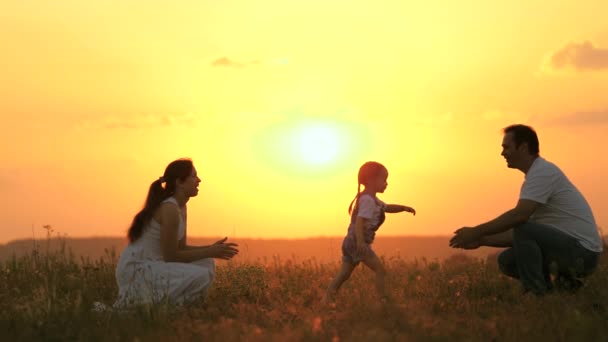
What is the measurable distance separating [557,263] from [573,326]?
239 cm

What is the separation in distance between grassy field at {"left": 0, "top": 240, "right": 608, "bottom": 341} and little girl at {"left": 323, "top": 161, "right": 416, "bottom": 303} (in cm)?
25

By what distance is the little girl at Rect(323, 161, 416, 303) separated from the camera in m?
9.64

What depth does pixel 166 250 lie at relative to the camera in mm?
9141

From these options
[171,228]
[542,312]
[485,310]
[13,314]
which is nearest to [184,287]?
→ [171,228]

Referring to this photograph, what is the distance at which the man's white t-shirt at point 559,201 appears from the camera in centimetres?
894

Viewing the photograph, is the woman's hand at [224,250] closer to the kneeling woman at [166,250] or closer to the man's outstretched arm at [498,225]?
the kneeling woman at [166,250]

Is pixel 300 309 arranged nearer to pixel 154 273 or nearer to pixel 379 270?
pixel 379 270

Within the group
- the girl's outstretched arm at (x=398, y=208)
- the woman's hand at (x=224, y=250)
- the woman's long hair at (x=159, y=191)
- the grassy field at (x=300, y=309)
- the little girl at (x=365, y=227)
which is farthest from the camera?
the girl's outstretched arm at (x=398, y=208)

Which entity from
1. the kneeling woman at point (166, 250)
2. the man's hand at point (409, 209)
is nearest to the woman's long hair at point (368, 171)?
the man's hand at point (409, 209)

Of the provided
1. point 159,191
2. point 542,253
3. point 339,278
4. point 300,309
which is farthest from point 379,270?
point 159,191

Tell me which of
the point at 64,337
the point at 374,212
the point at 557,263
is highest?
the point at 374,212

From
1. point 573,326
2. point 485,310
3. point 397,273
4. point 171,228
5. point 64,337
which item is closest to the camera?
point 573,326

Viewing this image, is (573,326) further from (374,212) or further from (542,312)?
(374,212)

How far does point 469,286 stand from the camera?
992cm
